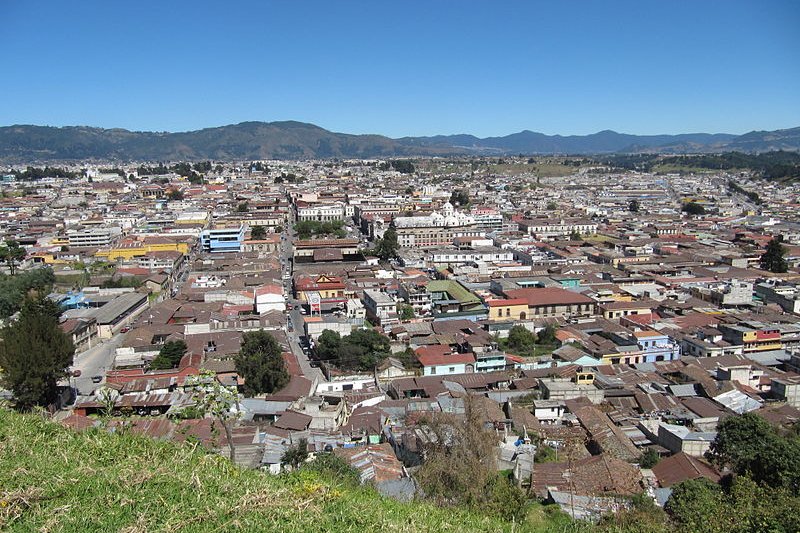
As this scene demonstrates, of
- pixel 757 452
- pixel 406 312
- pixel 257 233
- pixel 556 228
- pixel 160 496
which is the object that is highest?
pixel 160 496

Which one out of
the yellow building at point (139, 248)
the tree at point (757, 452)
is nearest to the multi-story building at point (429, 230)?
the yellow building at point (139, 248)

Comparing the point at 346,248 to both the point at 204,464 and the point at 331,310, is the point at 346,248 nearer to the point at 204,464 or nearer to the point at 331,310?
the point at 331,310

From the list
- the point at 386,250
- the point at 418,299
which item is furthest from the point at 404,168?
the point at 418,299

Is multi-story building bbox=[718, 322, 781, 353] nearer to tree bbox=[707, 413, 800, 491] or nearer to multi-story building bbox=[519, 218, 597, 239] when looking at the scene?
tree bbox=[707, 413, 800, 491]

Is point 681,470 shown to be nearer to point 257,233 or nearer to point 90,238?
point 257,233

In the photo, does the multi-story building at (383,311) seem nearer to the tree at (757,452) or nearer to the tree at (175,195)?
the tree at (757,452)
